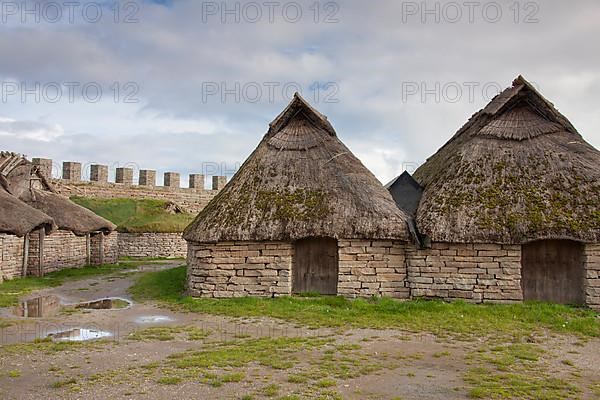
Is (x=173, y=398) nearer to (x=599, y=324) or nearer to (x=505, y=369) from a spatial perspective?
(x=505, y=369)

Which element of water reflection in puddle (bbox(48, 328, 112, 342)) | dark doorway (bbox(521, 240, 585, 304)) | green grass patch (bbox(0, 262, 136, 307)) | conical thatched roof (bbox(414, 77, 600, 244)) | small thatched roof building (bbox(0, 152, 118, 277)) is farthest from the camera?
small thatched roof building (bbox(0, 152, 118, 277))

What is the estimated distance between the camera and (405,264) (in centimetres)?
1530

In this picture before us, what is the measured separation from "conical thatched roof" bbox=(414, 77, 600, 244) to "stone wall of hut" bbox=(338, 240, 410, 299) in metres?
1.29

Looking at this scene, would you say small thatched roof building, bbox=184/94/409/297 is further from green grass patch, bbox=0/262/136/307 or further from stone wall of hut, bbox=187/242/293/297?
green grass patch, bbox=0/262/136/307

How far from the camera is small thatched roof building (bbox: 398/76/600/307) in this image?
556 inches

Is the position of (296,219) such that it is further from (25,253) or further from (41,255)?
(41,255)

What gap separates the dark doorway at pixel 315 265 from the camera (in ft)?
52.2

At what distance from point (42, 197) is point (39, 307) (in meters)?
11.2

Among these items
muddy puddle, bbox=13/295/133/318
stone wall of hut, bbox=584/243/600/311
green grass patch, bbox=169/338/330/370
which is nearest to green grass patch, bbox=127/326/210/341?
green grass patch, bbox=169/338/330/370

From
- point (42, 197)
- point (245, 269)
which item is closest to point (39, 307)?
point (245, 269)

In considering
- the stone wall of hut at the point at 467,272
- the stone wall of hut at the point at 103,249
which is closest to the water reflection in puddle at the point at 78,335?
the stone wall of hut at the point at 467,272

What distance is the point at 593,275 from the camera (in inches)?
555

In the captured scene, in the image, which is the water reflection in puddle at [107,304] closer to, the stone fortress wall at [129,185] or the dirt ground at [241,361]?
the dirt ground at [241,361]

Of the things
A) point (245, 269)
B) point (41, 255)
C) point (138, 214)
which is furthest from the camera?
point (138, 214)
